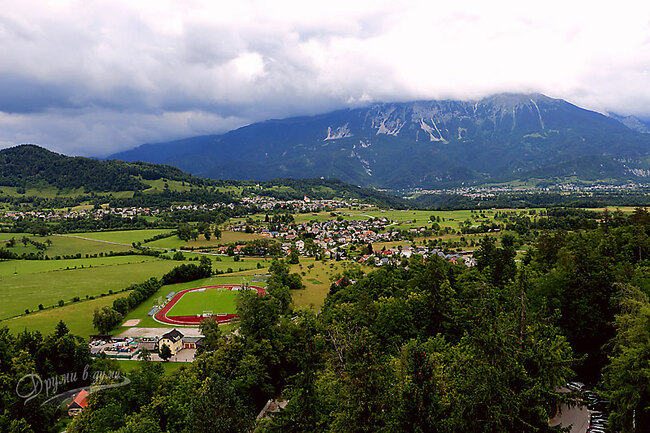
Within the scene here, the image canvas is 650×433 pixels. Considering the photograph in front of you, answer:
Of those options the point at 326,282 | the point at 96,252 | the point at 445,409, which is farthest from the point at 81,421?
the point at 96,252

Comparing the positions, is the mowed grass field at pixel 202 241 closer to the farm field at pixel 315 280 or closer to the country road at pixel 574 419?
the farm field at pixel 315 280

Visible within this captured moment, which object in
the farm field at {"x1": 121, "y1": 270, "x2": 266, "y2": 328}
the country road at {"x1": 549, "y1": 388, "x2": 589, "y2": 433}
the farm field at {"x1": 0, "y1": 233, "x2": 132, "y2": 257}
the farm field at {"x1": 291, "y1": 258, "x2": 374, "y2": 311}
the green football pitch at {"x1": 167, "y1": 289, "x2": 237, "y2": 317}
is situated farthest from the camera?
the farm field at {"x1": 0, "y1": 233, "x2": 132, "y2": 257}

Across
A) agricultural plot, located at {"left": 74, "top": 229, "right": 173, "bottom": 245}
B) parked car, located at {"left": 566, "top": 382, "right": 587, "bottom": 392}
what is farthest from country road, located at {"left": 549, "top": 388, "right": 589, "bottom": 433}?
agricultural plot, located at {"left": 74, "top": 229, "right": 173, "bottom": 245}

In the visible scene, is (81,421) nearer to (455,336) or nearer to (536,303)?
(455,336)

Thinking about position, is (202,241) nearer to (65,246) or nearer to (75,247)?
(75,247)

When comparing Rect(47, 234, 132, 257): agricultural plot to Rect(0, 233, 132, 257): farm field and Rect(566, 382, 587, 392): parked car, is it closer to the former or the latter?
Rect(0, 233, 132, 257): farm field

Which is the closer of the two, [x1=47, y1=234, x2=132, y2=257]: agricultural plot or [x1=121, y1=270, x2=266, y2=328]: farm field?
[x1=121, y1=270, x2=266, y2=328]: farm field
